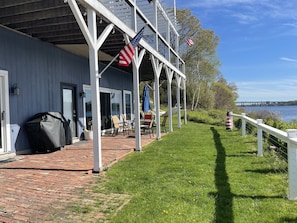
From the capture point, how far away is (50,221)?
3.30 meters

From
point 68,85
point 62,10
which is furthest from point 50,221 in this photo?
point 68,85

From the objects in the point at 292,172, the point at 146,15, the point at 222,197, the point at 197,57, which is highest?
the point at 197,57

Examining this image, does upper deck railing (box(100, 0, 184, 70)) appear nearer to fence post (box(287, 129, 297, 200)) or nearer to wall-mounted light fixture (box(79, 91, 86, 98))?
wall-mounted light fixture (box(79, 91, 86, 98))

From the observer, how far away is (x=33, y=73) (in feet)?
26.4

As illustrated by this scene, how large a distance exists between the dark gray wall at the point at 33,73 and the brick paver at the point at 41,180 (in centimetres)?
127

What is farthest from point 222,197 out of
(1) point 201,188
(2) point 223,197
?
(1) point 201,188

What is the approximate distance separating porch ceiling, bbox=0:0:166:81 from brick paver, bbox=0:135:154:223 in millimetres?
3077

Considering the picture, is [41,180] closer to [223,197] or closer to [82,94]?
[223,197]

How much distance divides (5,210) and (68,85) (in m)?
6.61

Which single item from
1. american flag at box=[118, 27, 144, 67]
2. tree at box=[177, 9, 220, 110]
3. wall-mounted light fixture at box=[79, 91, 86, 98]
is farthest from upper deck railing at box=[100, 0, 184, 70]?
tree at box=[177, 9, 220, 110]

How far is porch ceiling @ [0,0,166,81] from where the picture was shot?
6.04 meters

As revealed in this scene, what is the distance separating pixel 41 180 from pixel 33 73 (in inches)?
157

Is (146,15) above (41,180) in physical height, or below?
above

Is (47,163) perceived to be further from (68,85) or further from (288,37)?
(288,37)
